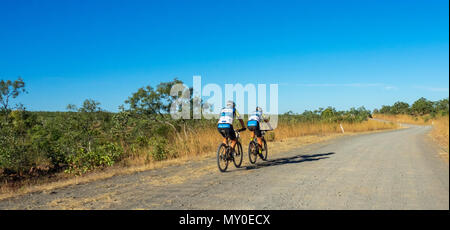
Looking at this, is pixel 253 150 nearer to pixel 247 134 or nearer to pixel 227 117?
pixel 227 117

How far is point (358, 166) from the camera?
355 inches

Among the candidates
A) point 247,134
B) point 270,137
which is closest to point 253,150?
point 247,134

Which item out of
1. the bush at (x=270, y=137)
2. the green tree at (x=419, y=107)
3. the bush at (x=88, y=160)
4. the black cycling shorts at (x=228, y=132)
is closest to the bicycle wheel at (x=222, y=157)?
the black cycling shorts at (x=228, y=132)

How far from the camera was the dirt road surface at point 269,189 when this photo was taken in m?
5.24

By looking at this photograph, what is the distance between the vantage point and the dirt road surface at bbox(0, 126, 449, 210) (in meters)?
5.24

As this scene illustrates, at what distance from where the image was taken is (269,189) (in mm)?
6355

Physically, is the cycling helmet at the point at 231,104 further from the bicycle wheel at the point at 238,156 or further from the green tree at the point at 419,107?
the green tree at the point at 419,107

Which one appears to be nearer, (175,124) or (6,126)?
(6,126)

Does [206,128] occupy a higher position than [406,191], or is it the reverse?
[206,128]
